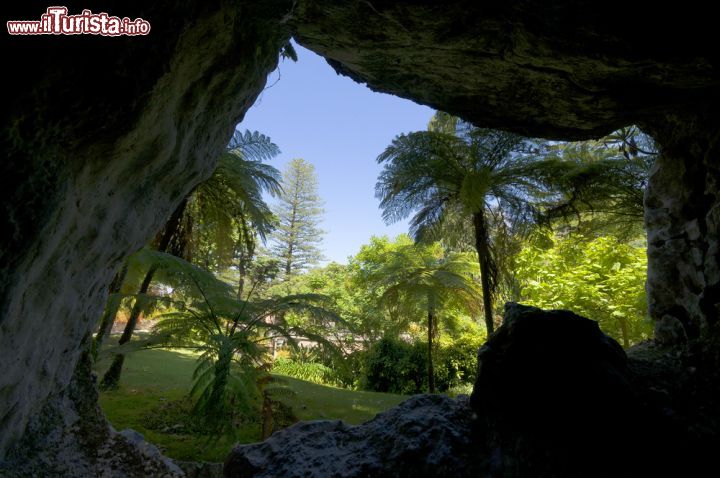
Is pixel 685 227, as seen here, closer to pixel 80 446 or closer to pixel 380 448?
pixel 380 448

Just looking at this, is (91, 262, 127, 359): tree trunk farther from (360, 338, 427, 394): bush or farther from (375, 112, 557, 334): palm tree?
(360, 338, 427, 394): bush

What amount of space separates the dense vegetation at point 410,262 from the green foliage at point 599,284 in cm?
3

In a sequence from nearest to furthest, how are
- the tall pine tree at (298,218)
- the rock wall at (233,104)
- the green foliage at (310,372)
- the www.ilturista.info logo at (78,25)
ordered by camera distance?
the www.ilturista.info logo at (78,25), the rock wall at (233,104), the green foliage at (310,372), the tall pine tree at (298,218)

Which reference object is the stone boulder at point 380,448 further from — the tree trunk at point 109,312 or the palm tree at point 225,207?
the palm tree at point 225,207

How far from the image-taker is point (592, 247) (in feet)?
22.8

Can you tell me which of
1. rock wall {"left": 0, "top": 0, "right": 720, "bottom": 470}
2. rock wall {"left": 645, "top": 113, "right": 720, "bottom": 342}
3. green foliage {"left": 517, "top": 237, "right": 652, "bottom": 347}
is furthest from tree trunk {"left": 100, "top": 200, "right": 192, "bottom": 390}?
green foliage {"left": 517, "top": 237, "right": 652, "bottom": 347}

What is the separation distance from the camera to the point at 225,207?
21.9 feet

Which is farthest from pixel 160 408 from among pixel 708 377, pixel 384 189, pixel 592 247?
pixel 592 247

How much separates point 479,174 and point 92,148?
5320 mm

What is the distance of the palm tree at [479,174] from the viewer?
233 inches

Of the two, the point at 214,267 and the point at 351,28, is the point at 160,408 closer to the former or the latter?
the point at 214,267

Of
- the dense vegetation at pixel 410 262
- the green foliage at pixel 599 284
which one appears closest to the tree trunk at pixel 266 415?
the dense vegetation at pixel 410 262

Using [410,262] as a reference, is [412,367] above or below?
below

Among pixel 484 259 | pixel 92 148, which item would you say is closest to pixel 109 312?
pixel 92 148
